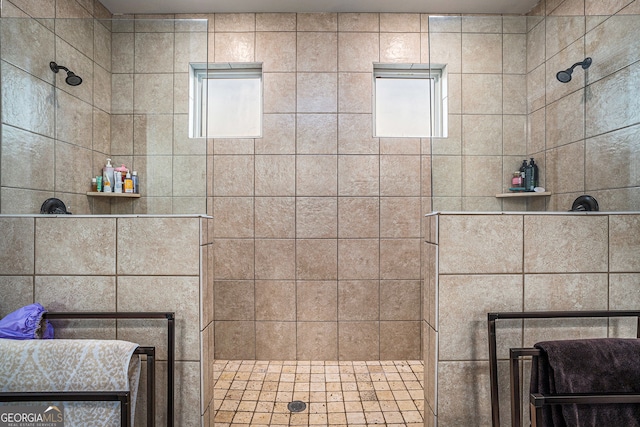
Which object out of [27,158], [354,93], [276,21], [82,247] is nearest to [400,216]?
A: [354,93]

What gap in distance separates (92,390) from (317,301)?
5.12 ft

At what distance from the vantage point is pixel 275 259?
7.96 ft

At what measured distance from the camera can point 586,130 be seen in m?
1.40

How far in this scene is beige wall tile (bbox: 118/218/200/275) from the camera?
1233 millimetres

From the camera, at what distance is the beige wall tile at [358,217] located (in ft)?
7.98

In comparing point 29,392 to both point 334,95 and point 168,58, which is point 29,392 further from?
point 334,95

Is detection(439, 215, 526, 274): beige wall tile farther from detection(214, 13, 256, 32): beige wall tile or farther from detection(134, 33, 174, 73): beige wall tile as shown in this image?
detection(214, 13, 256, 32): beige wall tile

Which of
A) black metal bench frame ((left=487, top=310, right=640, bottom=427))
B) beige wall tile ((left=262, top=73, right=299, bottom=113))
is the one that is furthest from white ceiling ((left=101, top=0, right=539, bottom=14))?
black metal bench frame ((left=487, top=310, right=640, bottom=427))

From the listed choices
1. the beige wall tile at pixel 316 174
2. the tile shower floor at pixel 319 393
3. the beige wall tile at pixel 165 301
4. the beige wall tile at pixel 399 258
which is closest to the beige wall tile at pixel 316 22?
the beige wall tile at pixel 316 174

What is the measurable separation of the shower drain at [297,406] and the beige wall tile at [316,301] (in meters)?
0.64

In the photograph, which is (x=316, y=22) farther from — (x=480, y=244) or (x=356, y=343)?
(x=356, y=343)

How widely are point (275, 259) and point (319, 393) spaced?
92 cm

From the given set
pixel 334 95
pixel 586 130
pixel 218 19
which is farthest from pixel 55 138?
pixel 586 130

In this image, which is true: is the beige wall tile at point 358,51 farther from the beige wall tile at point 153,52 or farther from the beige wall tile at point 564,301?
the beige wall tile at point 564,301
